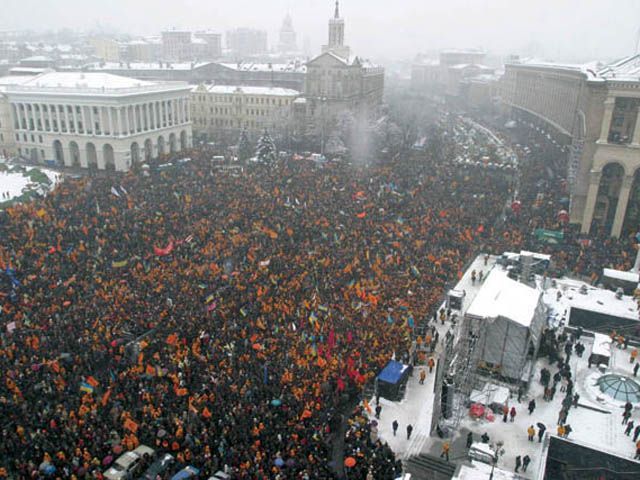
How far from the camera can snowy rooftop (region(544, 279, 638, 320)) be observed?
22938 mm

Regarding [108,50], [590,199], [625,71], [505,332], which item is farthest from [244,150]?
[108,50]

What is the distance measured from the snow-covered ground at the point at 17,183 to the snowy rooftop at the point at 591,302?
115 ft

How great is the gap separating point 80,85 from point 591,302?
47174 mm

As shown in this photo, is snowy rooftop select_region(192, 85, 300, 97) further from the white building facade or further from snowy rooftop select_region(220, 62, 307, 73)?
the white building facade

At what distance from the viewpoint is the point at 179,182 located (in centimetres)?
3925

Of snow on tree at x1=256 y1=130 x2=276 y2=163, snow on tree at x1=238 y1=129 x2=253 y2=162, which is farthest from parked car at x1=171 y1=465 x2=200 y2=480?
snow on tree at x1=238 y1=129 x2=253 y2=162

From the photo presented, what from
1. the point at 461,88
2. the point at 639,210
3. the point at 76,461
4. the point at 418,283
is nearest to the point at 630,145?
the point at 639,210

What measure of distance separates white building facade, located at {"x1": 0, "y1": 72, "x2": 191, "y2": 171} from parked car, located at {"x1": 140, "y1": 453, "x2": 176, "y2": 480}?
40697 mm

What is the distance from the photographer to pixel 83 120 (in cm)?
5059

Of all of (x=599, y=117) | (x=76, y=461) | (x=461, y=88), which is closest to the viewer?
(x=76, y=461)

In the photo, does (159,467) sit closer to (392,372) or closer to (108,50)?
(392,372)

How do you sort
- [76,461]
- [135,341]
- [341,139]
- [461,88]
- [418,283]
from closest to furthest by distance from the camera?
[76,461], [135,341], [418,283], [341,139], [461,88]

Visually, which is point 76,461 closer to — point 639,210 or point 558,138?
point 639,210

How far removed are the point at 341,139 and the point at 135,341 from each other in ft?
150
